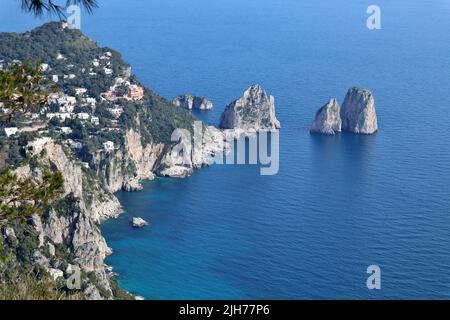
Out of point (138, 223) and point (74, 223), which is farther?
point (138, 223)

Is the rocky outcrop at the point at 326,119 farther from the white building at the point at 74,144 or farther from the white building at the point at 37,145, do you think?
the white building at the point at 37,145

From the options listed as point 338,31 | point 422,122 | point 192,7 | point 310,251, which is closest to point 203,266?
point 310,251

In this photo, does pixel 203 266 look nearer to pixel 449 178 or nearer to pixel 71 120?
→ pixel 71 120

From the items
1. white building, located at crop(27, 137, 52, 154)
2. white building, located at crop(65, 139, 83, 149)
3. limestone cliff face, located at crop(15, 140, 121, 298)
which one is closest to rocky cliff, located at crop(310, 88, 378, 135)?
white building, located at crop(65, 139, 83, 149)

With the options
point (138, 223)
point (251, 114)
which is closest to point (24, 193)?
point (138, 223)

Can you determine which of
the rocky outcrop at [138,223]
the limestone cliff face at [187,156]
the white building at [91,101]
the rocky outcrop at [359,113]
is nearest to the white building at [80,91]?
the white building at [91,101]

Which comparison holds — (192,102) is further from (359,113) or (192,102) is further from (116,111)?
(116,111)
